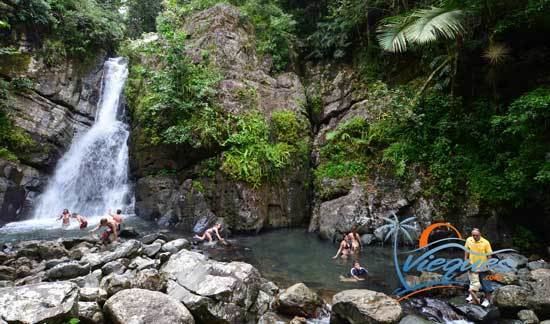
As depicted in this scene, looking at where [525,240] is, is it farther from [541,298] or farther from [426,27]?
[426,27]

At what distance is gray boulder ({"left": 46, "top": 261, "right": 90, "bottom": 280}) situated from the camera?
19.4 ft

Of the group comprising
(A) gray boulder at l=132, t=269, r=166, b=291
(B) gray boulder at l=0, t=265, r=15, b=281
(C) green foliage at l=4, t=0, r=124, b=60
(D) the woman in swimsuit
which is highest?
(C) green foliage at l=4, t=0, r=124, b=60

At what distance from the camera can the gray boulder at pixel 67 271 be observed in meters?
5.92

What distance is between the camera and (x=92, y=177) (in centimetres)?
1359

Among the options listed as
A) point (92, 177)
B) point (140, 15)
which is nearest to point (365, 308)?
point (92, 177)

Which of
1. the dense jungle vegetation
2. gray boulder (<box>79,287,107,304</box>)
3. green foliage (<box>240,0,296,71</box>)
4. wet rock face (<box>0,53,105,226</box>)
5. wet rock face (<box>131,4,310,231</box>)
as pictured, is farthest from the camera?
green foliage (<box>240,0,296,71</box>)

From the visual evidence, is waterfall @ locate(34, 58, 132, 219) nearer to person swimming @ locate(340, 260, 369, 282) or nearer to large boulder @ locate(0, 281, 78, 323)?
person swimming @ locate(340, 260, 369, 282)

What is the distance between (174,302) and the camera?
14.6 feet

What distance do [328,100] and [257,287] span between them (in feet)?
36.3

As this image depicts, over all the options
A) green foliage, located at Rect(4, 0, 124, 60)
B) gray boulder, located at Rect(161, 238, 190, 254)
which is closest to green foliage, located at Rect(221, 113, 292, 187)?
A: gray boulder, located at Rect(161, 238, 190, 254)

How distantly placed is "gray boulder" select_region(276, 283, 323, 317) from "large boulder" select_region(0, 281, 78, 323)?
2.94 m

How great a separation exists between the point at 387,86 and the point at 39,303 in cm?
1246

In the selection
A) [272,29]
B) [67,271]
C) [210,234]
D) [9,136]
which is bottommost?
[67,271]

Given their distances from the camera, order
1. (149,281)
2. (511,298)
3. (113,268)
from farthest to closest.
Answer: (113,268), (511,298), (149,281)
